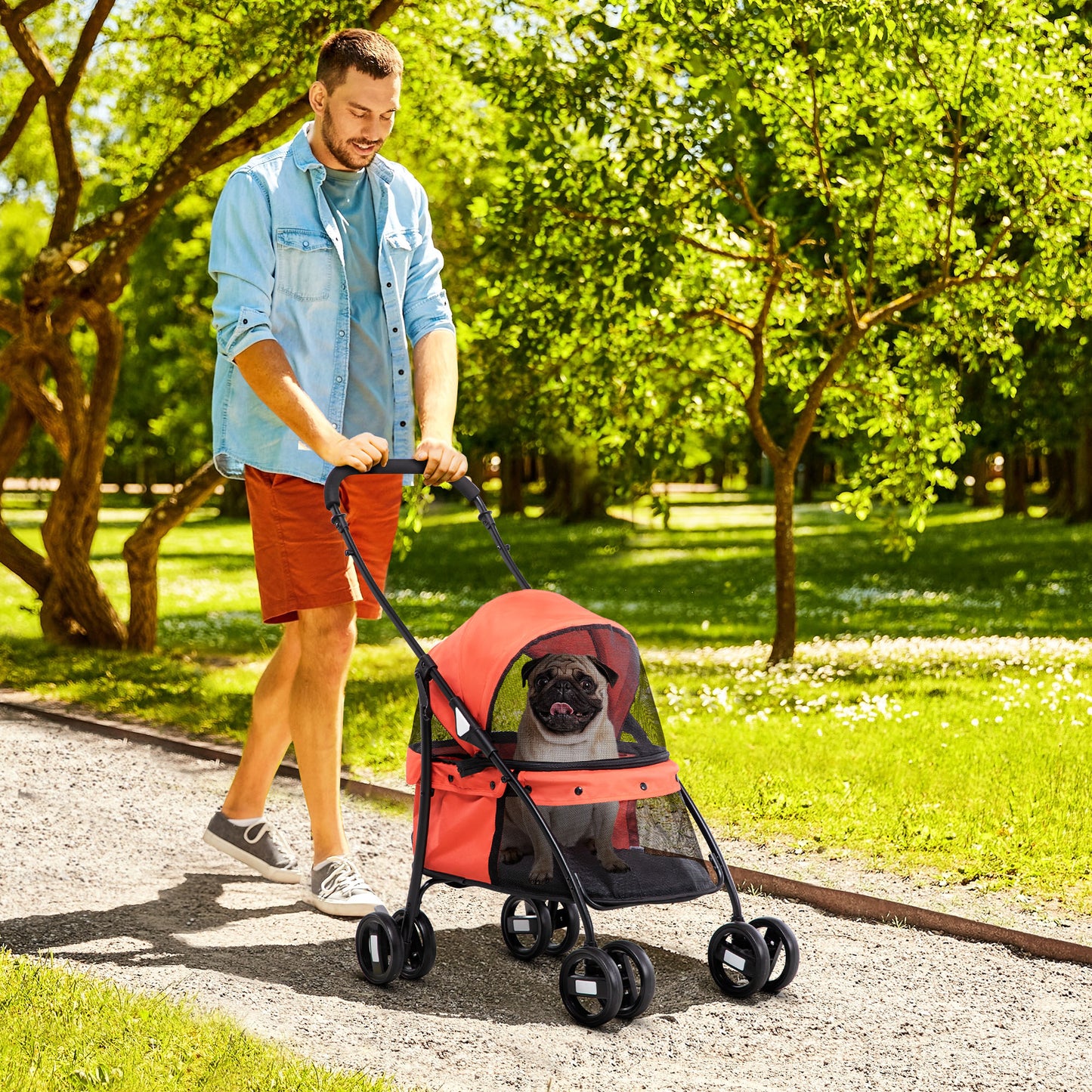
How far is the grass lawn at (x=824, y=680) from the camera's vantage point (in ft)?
18.8

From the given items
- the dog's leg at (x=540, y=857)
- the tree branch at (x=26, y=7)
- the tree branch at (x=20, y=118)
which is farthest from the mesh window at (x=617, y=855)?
the tree branch at (x=20, y=118)

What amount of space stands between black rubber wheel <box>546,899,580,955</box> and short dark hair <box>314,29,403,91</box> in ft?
8.46

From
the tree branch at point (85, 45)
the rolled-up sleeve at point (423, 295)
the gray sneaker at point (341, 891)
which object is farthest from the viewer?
the tree branch at point (85, 45)

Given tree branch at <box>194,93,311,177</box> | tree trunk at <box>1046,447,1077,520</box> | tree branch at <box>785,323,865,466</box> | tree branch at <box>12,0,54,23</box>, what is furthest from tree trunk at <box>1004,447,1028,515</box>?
tree branch at <box>12,0,54,23</box>

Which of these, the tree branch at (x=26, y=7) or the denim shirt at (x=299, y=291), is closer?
the denim shirt at (x=299, y=291)

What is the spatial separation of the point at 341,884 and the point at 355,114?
8.09 ft

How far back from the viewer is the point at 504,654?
375 centimetres

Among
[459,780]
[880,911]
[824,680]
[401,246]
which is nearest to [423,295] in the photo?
[401,246]

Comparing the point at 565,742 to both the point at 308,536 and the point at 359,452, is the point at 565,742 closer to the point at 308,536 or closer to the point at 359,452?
the point at 359,452

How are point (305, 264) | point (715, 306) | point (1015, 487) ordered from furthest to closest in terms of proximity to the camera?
point (1015, 487) < point (715, 306) < point (305, 264)

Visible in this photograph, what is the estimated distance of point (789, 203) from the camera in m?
11.4

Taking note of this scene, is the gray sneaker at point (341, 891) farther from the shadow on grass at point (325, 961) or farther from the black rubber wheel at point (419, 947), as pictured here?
the black rubber wheel at point (419, 947)

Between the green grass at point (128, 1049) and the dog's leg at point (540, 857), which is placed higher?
the dog's leg at point (540, 857)

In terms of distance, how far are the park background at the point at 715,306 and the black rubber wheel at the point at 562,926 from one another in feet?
4.45
